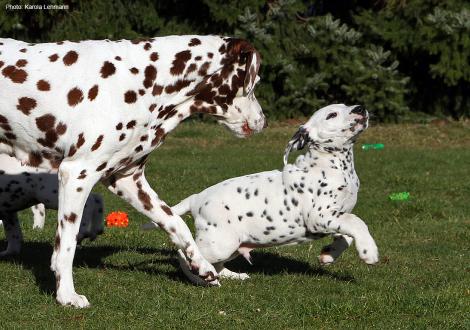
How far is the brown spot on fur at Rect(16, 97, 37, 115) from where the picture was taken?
25.8 ft

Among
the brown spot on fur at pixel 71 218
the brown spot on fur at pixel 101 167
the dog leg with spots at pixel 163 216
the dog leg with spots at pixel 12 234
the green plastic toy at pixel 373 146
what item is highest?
the brown spot on fur at pixel 101 167

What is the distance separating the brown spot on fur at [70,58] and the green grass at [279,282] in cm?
183

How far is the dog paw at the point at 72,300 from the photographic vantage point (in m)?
7.66

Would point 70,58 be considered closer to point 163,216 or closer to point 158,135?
point 158,135

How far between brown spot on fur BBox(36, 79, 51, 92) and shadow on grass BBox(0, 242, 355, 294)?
1694 millimetres

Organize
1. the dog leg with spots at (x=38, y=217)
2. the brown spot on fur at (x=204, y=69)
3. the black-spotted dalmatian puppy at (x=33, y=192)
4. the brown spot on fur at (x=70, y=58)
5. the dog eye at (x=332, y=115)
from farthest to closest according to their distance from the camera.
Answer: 1. the dog leg with spots at (x=38, y=217)
2. the black-spotted dalmatian puppy at (x=33, y=192)
3. the dog eye at (x=332, y=115)
4. the brown spot on fur at (x=204, y=69)
5. the brown spot on fur at (x=70, y=58)

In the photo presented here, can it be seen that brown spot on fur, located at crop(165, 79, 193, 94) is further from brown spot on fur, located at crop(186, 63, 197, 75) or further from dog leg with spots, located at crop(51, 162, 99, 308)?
dog leg with spots, located at crop(51, 162, 99, 308)

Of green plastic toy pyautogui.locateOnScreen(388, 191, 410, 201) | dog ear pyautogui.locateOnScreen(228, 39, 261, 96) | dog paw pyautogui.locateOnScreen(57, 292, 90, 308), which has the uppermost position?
dog ear pyautogui.locateOnScreen(228, 39, 261, 96)

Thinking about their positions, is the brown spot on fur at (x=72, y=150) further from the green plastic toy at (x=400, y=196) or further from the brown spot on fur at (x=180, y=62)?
the green plastic toy at (x=400, y=196)

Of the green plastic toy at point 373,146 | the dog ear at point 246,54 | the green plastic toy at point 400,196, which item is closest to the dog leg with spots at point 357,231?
the dog ear at point 246,54

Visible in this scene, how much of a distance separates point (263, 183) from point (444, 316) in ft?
7.10

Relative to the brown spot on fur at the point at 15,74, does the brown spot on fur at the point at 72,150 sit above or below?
below

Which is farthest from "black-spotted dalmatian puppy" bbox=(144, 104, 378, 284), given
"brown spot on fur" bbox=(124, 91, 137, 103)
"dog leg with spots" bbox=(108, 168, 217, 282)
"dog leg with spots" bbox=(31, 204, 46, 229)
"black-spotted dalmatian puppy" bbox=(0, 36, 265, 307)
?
"dog leg with spots" bbox=(31, 204, 46, 229)

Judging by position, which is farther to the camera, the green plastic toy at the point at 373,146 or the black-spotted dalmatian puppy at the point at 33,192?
the green plastic toy at the point at 373,146
